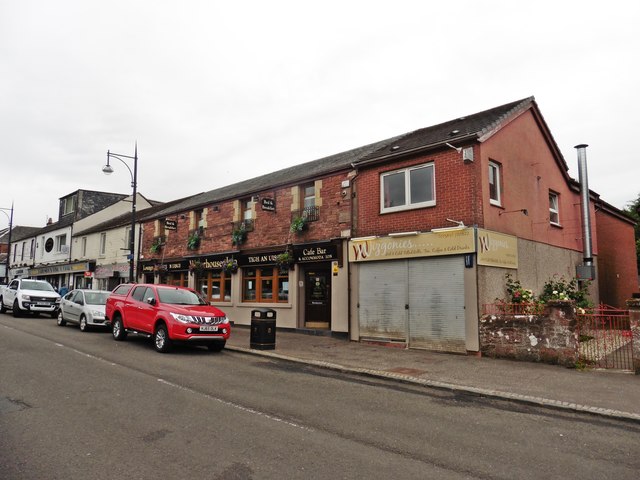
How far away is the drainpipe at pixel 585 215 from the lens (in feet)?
56.1

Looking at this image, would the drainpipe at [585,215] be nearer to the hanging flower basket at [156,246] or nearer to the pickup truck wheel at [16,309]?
the hanging flower basket at [156,246]

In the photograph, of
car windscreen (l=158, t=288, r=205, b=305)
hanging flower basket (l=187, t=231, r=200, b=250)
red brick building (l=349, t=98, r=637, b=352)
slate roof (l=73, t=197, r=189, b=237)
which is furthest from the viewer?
slate roof (l=73, t=197, r=189, b=237)

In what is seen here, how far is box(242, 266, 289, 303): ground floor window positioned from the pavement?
444cm

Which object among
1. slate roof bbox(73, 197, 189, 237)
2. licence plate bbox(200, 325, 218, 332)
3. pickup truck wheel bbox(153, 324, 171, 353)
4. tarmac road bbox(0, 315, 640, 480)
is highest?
slate roof bbox(73, 197, 189, 237)

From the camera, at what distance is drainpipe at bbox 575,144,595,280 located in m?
17.1

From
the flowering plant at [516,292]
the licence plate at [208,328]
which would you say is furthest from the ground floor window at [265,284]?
the flowering plant at [516,292]

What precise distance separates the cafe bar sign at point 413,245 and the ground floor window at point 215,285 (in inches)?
319

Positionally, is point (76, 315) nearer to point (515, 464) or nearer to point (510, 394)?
point (510, 394)

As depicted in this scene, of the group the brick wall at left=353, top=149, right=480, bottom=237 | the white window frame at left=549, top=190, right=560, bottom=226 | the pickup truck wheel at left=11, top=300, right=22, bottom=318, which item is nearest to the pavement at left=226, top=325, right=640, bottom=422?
the brick wall at left=353, top=149, right=480, bottom=237

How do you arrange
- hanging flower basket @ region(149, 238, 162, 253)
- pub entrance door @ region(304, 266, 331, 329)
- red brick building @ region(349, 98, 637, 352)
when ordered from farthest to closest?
1. hanging flower basket @ region(149, 238, 162, 253)
2. pub entrance door @ region(304, 266, 331, 329)
3. red brick building @ region(349, 98, 637, 352)

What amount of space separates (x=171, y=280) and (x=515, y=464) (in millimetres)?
22592

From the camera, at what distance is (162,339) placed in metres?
11.9

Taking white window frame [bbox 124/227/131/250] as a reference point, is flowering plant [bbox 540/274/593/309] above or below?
below

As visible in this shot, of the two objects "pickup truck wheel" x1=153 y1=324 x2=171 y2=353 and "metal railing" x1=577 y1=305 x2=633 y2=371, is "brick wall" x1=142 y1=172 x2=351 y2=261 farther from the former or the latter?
"metal railing" x1=577 y1=305 x2=633 y2=371
